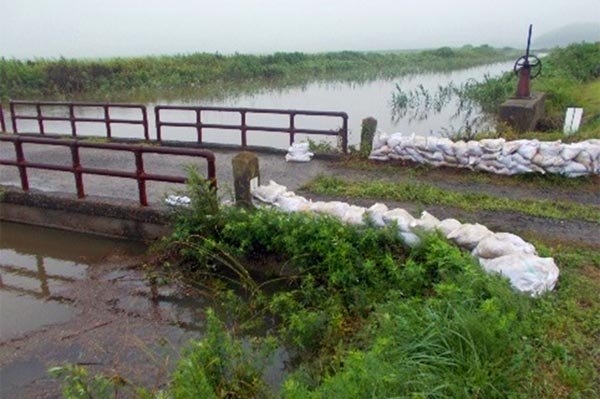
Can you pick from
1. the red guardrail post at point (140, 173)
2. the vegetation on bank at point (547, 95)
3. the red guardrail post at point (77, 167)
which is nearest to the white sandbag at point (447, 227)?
the red guardrail post at point (140, 173)

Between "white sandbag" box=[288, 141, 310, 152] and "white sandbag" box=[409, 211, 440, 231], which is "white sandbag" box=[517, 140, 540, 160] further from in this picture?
"white sandbag" box=[288, 141, 310, 152]

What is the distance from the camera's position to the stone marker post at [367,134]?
9031mm

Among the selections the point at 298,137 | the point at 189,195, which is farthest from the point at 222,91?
the point at 189,195

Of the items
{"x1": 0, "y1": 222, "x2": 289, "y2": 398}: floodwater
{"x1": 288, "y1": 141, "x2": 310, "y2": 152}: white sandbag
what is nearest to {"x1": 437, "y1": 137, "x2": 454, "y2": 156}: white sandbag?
{"x1": 288, "y1": 141, "x2": 310, "y2": 152}: white sandbag

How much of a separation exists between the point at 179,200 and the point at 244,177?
0.84 metres

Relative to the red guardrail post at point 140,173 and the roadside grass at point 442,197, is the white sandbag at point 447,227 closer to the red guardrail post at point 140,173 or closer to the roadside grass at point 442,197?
the roadside grass at point 442,197

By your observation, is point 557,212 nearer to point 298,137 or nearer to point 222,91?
point 298,137

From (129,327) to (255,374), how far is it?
1738 millimetres

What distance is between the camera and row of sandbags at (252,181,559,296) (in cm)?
423

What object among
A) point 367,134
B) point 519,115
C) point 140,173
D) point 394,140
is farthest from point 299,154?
point 519,115

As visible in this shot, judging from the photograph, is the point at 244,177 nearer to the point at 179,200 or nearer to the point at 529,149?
the point at 179,200

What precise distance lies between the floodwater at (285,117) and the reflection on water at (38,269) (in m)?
5.40

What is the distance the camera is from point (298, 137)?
48.3ft

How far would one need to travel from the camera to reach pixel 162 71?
3025 cm
